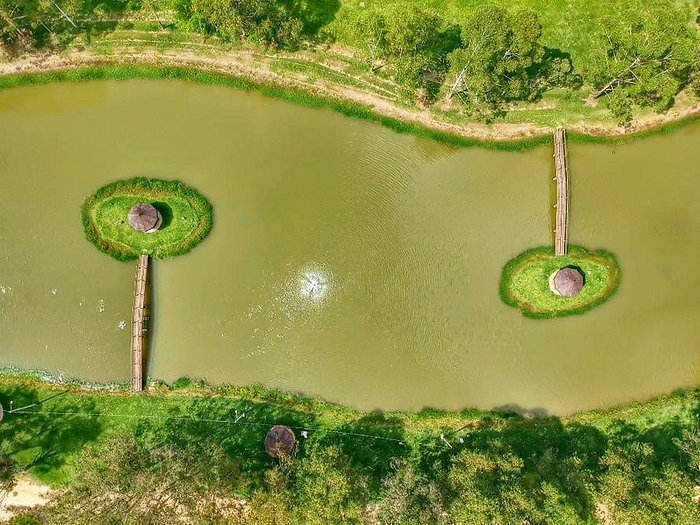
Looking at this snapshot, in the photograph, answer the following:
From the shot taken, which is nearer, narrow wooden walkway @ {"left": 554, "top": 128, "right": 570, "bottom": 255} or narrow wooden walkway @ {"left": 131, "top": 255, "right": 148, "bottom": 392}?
narrow wooden walkway @ {"left": 131, "top": 255, "right": 148, "bottom": 392}

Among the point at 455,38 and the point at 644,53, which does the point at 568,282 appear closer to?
the point at 644,53

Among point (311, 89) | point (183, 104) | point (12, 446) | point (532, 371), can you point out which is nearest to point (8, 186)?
point (183, 104)

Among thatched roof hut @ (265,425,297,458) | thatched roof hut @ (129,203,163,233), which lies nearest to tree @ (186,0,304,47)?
thatched roof hut @ (129,203,163,233)

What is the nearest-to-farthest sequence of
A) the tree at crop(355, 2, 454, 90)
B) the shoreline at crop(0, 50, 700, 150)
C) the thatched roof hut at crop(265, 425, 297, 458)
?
the tree at crop(355, 2, 454, 90)
the thatched roof hut at crop(265, 425, 297, 458)
the shoreline at crop(0, 50, 700, 150)

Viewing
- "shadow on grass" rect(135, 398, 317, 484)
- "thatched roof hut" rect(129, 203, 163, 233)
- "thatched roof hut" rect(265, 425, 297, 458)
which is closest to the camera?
"thatched roof hut" rect(265, 425, 297, 458)

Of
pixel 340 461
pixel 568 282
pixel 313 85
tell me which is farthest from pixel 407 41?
pixel 340 461

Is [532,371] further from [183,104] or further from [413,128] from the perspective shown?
[183,104]

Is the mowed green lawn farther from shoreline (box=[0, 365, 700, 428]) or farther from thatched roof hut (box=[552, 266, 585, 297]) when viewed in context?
thatched roof hut (box=[552, 266, 585, 297])
